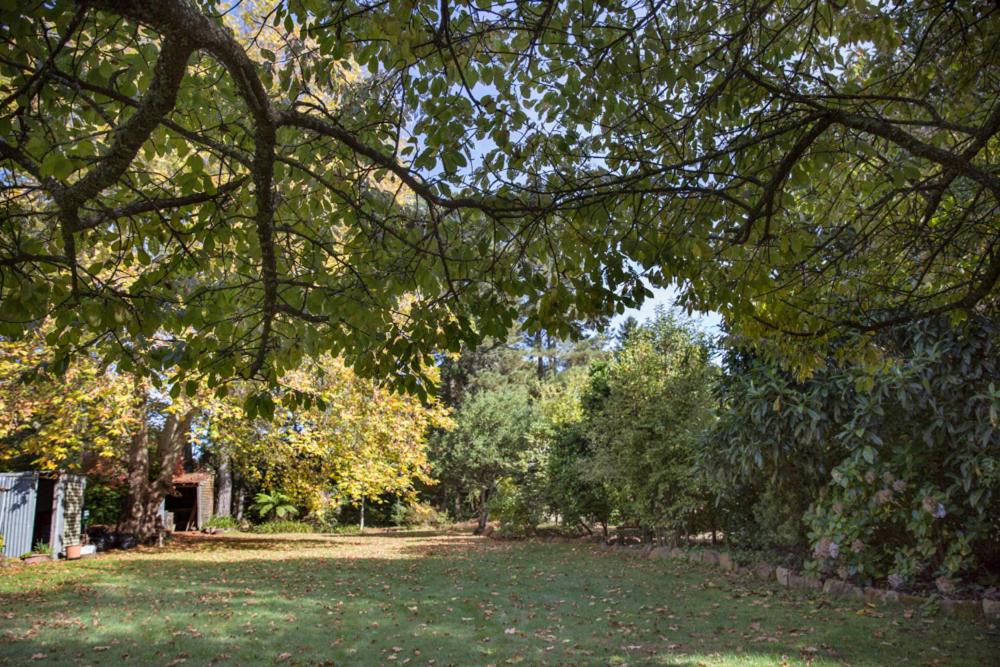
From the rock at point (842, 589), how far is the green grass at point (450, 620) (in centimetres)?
41

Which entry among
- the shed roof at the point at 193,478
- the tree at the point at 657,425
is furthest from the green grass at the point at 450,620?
the shed roof at the point at 193,478

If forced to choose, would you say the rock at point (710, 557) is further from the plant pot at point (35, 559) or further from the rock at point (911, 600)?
the plant pot at point (35, 559)

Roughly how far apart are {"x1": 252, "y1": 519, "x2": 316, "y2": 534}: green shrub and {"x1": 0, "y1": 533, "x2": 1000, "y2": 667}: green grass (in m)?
11.1

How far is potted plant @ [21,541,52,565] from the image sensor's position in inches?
490

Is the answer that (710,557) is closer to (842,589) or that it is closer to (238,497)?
(842,589)

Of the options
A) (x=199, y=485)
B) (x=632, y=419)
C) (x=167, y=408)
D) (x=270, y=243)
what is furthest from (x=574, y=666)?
(x=199, y=485)

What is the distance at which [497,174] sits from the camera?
3955 mm

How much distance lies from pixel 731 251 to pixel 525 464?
16.0 m

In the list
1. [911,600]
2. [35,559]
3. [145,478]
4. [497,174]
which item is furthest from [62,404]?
[911,600]

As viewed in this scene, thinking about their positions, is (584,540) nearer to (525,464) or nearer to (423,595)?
(525,464)

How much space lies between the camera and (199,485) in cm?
2355

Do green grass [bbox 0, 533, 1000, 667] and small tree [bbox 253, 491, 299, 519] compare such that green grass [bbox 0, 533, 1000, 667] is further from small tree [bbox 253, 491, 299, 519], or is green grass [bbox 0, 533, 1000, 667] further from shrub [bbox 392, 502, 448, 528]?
shrub [bbox 392, 502, 448, 528]

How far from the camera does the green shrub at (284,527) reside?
22.3m

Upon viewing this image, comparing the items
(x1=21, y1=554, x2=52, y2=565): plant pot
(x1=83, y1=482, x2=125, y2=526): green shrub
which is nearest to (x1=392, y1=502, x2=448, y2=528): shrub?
(x1=83, y1=482, x2=125, y2=526): green shrub
